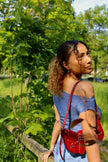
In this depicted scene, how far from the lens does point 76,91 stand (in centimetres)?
119

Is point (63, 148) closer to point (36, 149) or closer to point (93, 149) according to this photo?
point (93, 149)

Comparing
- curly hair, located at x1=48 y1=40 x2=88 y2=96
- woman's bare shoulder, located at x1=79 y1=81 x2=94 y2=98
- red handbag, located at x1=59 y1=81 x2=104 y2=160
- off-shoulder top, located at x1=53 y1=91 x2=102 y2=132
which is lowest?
red handbag, located at x1=59 y1=81 x2=104 y2=160

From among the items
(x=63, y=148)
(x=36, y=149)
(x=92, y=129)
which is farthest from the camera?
(x=36, y=149)

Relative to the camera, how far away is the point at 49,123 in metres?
3.32

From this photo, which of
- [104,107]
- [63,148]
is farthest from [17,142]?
[104,107]

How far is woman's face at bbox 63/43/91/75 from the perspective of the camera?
1.30 m

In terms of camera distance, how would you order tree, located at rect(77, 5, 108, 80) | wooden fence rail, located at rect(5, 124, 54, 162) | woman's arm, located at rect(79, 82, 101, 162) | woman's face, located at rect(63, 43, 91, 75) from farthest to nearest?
1. tree, located at rect(77, 5, 108, 80)
2. wooden fence rail, located at rect(5, 124, 54, 162)
3. woman's face, located at rect(63, 43, 91, 75)
4. woman's arm, located at rect(79, 82, 101, 162)

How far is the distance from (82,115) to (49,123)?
225cm

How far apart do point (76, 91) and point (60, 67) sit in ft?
1.04

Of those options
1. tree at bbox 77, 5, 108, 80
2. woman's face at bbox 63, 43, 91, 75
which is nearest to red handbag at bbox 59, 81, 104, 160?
woman's face at bbox 63, 43, 91, 75

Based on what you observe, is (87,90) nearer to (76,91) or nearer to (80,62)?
(76,91)

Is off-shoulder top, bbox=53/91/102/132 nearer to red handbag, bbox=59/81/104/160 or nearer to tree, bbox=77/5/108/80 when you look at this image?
red handbag, bbox=59/81/104/160

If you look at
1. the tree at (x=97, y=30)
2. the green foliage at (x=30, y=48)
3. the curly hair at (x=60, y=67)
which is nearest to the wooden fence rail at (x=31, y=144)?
the green foliage at (x=30, y=48)

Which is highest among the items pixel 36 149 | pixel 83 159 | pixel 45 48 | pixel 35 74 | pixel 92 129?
pixel 45 48
